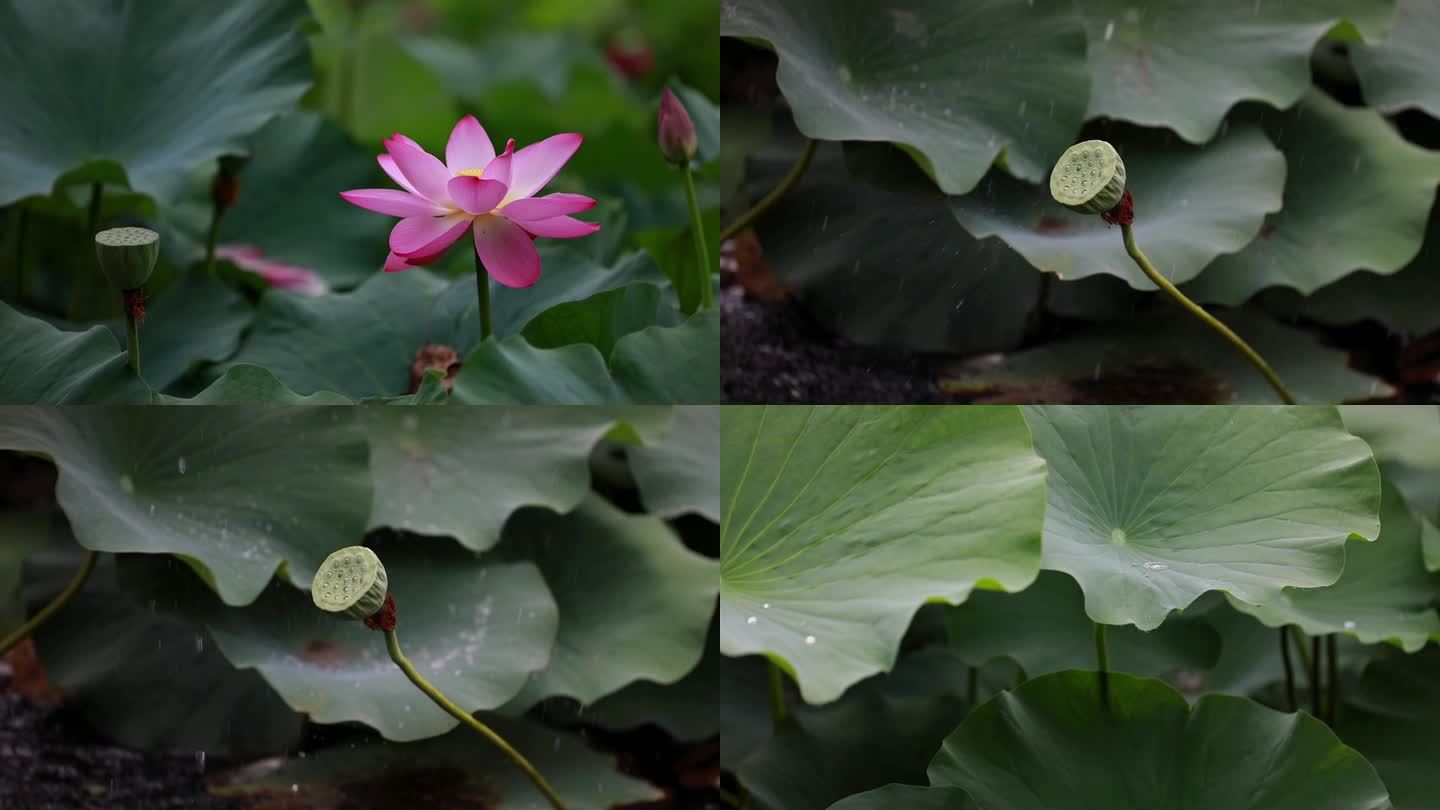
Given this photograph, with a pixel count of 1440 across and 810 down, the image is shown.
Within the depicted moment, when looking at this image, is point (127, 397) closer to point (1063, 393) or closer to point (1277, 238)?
point (1063, 393)

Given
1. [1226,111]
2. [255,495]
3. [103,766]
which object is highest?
[1226,111]

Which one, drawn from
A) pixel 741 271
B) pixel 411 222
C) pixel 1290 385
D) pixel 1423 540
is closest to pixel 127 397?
pixel 411 222

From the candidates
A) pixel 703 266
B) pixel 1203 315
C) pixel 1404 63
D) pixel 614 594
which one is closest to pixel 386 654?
pixel 614 594

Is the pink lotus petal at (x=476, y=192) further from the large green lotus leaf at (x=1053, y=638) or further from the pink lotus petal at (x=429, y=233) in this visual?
the large green lotus leaf at (x=1053, y=638)

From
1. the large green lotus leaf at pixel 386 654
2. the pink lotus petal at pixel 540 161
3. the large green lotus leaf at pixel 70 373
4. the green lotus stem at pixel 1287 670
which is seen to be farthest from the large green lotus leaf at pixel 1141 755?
the large green lotus leaf at pixel 70 373

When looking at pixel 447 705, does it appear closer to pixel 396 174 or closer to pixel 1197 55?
pixel 396 174

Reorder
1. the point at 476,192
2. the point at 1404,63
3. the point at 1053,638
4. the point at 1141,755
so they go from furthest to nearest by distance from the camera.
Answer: the point at 1404,63, the point at 1053,638, the point at 1141,755, the point at 476,192
